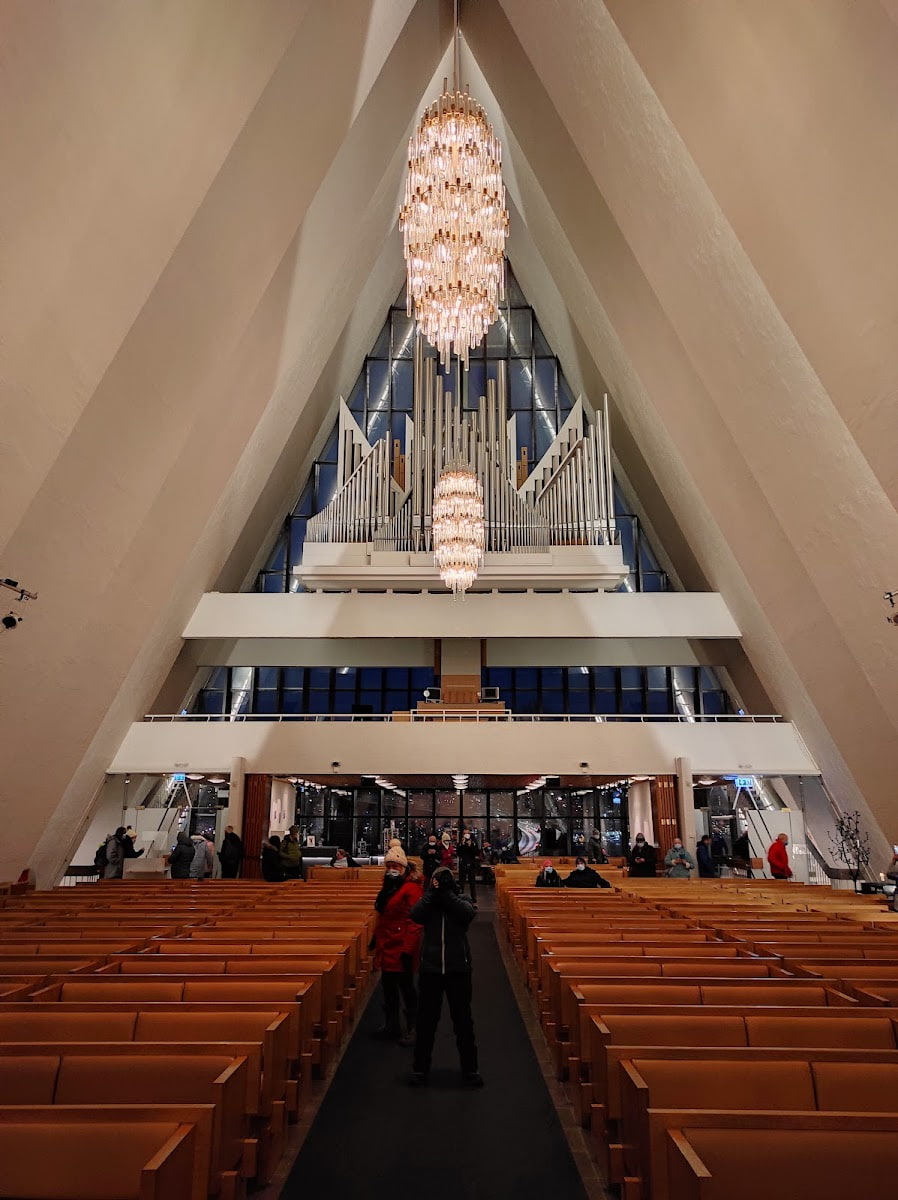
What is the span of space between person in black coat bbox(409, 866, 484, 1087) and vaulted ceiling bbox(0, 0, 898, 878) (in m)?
5.25

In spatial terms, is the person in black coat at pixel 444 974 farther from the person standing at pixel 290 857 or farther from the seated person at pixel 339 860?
the seated person at pixel 339 860

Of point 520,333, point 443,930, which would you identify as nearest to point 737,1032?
point 443,930

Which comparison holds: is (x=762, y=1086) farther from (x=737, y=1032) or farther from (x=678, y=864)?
(x=678, y=864)

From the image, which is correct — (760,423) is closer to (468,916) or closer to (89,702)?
(468,916)

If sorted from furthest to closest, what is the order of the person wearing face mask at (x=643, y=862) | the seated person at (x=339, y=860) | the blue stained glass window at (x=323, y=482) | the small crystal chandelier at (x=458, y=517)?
the blue stained glass window at (x=323, y=482) < the seated person at (x=339, y=860) < the person wearing face mask at (x=643, y=862) < the small crystal chandelier at (x=458, y=517)

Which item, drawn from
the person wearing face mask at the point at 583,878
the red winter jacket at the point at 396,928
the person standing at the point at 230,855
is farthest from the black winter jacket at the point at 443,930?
the person standing at the point at 230,855

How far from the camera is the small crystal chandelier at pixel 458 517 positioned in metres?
12.7

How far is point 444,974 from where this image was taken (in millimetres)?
5199

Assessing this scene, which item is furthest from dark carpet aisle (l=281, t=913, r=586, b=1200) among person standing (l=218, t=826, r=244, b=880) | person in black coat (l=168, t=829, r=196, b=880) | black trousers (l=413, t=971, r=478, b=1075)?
person standing (l=218, t=826, r=244, b=880)

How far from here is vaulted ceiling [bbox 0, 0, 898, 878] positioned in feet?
20.9

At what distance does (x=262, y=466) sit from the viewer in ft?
55.9

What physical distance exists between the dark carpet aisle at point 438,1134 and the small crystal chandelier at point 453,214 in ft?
20.9

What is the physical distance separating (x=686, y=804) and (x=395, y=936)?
1180 centimetres

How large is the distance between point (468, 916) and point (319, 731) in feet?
41.4
